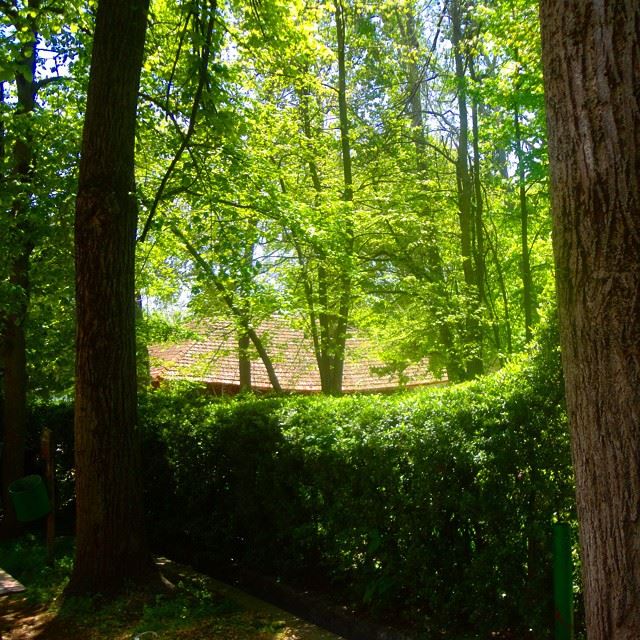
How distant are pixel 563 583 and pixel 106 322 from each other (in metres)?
4.45

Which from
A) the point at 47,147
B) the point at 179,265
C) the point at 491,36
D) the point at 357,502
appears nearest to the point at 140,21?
the point at 47,147

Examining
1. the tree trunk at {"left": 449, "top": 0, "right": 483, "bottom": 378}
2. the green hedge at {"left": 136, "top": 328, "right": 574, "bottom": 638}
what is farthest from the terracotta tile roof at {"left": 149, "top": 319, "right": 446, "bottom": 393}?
the green hedge at {"left": 136, "top": 328, "right": 574, "bottom": 638}

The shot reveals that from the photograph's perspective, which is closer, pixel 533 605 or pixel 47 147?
pixel 533 605

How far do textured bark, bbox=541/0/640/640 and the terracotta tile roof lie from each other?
15.3 meters

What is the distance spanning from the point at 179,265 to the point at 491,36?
8310 mm

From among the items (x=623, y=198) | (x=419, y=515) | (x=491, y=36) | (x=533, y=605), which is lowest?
(x=533, y=605)

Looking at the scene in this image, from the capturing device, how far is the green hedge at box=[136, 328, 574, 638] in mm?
4926

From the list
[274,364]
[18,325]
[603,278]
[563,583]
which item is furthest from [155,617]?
[274,364]

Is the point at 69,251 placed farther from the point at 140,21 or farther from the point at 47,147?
the point at 140,21

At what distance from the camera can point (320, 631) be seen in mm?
6102

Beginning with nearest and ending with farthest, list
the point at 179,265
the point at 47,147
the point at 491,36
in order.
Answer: the point at 47,147 → the point at 491,36 → the point at 179,265

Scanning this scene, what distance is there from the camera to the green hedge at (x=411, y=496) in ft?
16.2

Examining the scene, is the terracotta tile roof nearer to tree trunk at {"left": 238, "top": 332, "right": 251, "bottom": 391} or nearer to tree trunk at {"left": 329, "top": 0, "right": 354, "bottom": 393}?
tree trunk at {"left": 238, "top": 332, "right": 251, "bottom": 391}

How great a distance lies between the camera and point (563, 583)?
175 inches
